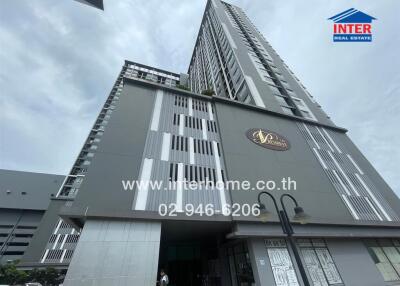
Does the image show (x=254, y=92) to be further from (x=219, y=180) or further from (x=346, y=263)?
(x=346, y=263)

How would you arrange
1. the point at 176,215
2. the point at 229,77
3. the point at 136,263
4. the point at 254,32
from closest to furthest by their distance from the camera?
the point at 136,263, the point at 176,215, the point at 229,77, the point at 254,32

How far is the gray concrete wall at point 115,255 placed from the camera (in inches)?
385

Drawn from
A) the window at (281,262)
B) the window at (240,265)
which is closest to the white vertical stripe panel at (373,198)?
the window at (281,262)

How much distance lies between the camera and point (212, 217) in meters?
13.1

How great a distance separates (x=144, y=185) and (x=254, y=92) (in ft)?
70.6

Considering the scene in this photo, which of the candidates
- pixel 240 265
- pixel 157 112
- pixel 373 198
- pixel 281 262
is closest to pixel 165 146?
pixel 157 112

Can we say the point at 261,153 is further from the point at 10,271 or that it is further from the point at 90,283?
the point at 10,271

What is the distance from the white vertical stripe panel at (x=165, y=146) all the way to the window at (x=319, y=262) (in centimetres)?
1233

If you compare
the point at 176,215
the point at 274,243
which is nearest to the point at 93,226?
the point at 176,215

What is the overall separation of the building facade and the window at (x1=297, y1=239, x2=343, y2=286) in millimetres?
67857

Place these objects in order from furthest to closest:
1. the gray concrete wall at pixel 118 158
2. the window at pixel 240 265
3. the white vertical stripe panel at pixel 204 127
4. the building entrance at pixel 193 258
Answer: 1. the white vertical stripe panel at pixel 204 127
2. the building entrance at pixel 193 258
3. the window at pixel 240 265
4. the gray concrete wall at pixel 118 158

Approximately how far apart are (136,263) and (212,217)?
531 cm

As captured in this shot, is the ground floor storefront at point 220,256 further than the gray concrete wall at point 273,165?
No

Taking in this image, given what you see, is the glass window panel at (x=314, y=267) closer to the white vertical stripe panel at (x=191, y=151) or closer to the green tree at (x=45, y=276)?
the white vertical stripe panel at (x=191, y=151)
